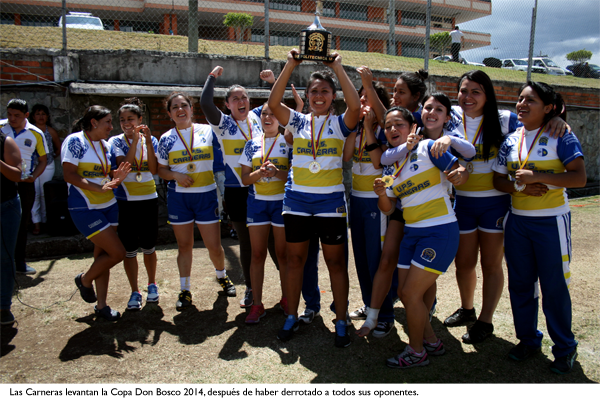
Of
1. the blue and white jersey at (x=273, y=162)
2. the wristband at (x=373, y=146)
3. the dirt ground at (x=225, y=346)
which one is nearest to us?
the dirt ground at (x=225, y=346)

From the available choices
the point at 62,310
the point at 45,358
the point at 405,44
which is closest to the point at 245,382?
the point at 45,358

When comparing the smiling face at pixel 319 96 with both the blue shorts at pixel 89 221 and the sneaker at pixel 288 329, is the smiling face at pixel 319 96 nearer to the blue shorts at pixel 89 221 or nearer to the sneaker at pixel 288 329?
the sneaker at pixel 288 329

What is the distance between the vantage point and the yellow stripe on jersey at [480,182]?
3400 millimetres

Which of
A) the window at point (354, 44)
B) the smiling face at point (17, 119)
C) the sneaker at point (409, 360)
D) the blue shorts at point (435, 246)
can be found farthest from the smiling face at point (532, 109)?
the window at point (354, 44)

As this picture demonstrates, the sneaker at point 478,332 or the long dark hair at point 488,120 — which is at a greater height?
the long dark hair at point 488,120

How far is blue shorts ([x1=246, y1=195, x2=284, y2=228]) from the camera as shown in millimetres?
3953

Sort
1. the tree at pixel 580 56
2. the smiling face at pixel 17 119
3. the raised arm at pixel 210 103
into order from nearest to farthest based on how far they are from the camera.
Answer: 1. the raised arm at pixel 210 103
2. the smiling face at pixel 17 119
3. the tree at pixel 580 56

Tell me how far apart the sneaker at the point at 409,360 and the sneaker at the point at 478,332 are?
0.59 meters

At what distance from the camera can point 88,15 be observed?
1041 cm

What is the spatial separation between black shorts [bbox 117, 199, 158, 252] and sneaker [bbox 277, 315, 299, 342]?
1741mm

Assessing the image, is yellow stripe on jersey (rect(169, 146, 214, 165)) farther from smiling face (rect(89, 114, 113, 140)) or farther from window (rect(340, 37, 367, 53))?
window (rect(340, 37, 367, 53))

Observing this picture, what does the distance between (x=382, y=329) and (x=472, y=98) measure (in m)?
2.07

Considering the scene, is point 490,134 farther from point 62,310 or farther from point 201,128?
point 62,310

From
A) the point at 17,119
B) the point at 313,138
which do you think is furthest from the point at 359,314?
the point at 17,119
